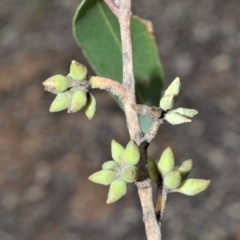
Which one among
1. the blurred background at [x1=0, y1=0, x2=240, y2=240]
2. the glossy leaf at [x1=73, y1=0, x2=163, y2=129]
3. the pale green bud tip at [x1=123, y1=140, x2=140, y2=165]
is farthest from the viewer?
the blurred background at [x1=0, y1=0, x2=240, y2=240]

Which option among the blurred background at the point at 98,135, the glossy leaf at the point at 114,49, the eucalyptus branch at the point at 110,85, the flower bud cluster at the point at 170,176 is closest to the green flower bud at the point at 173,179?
the flower bud cluster at the point at 170,176

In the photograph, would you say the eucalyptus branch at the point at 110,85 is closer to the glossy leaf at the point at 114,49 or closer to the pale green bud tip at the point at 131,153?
the pale green bud tip at the point at 131,153

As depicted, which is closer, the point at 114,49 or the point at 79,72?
the point at 79,72

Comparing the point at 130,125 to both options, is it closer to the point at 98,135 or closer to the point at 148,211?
the point at 148,211

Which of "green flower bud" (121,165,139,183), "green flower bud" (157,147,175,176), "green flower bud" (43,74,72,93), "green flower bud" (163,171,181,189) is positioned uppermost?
"green flower bud" (43,74,72,93)

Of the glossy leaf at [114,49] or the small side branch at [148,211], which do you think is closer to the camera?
the small side branch at [148,211]

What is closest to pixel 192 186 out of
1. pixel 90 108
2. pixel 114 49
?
pixel 90 108

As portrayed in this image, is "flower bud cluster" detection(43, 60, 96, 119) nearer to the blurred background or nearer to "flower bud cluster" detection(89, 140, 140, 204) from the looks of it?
"flower bud cluster" detection(89, 140, 140, 204)

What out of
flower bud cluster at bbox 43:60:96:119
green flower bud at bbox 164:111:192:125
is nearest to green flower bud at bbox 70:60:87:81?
flower bud cluster at bbox 43:60:96:119
